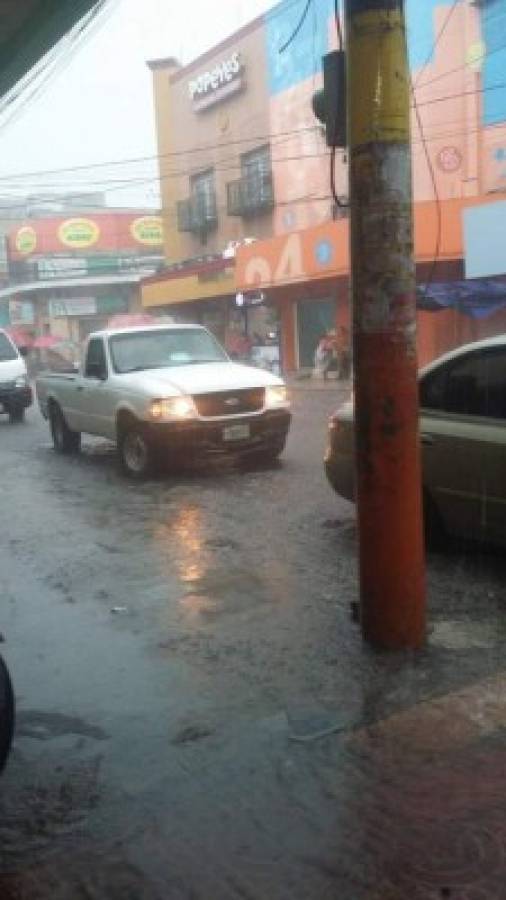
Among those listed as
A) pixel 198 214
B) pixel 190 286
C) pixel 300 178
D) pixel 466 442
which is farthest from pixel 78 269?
pixel 466 442

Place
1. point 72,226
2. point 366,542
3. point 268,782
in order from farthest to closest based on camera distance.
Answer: point 72,226 → point 366,542 → point 268,782

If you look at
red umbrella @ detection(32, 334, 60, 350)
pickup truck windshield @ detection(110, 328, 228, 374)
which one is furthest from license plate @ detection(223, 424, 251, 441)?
red umbrella @ detection(32, 334, 60, 350)

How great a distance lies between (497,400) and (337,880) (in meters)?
3.91

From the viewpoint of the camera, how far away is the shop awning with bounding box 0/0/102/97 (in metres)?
6.41

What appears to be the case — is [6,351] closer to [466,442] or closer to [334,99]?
[466,442]

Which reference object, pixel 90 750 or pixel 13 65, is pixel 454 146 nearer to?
pixel 13 65

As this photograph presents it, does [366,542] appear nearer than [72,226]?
Yes

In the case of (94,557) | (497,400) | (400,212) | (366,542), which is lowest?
(94,557)

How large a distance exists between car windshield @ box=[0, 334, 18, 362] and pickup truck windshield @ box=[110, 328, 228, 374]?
9.01 metres

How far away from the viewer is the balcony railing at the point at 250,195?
107 feet

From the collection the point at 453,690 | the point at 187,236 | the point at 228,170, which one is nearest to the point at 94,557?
the point at 453,690

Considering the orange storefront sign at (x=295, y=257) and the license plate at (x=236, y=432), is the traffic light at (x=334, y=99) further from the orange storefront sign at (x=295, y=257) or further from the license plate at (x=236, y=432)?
the orange storefront sign at (x=295, y=257)

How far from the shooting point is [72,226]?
55781 mm

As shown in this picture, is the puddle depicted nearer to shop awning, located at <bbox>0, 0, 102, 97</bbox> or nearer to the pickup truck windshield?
shop awning, located at <bbox>0, 0, 102, 97</bbox>
